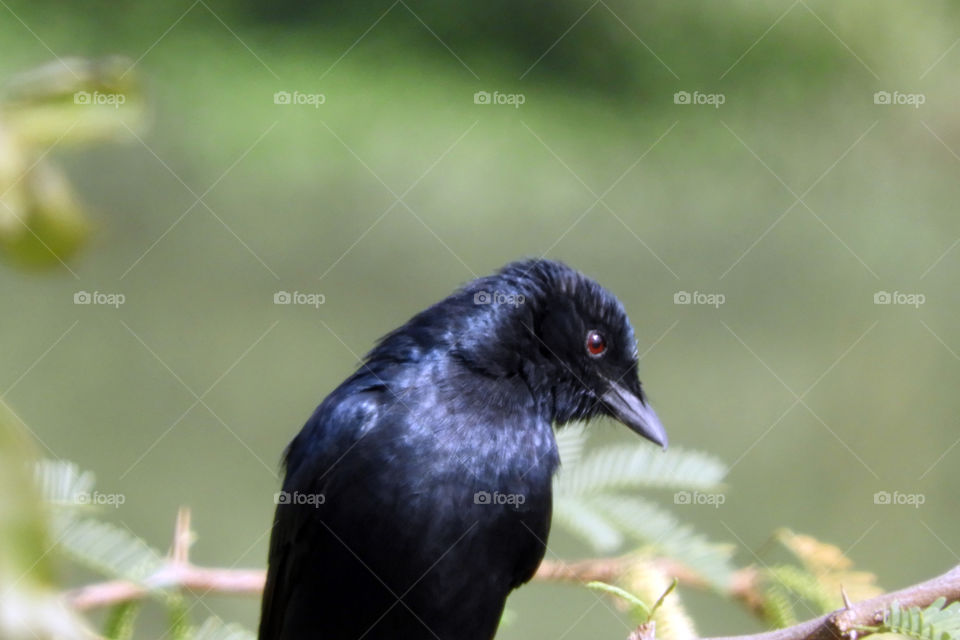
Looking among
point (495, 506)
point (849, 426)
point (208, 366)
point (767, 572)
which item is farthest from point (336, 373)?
point (767, 572)

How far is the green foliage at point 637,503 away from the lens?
1.58m

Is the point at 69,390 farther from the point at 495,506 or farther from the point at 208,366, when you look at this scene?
the point at 495,506

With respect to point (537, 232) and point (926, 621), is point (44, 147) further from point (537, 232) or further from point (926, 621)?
point (537, 232)

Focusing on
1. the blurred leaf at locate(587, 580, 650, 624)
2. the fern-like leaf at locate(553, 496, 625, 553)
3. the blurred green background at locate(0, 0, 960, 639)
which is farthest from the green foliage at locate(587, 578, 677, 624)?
the blurred green background at locate(0, 0, 960, 639)

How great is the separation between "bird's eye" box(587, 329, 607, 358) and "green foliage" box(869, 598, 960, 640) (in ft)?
3.68

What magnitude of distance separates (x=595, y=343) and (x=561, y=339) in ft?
0.25

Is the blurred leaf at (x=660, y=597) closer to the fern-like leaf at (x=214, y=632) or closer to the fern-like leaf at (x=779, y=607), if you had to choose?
the fern-like leaf at (x=779, y=607)

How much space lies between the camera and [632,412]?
2150mm

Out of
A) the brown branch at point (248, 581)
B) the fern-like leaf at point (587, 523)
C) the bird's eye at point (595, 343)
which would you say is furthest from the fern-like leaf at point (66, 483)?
the bird's eye at point (595, 343)

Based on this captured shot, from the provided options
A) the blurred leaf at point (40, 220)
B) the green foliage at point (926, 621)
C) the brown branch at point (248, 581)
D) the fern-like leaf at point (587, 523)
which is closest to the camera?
the blurred leaf at point (40, 220)

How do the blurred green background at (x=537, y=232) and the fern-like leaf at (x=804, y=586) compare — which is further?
the blurred green background at (x=537, y=232)

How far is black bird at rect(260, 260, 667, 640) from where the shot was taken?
1.85 m

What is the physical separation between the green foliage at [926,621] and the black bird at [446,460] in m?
0.91

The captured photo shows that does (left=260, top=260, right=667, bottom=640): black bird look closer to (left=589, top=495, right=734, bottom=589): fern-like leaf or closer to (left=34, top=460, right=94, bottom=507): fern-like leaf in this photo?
(left=589, top=495, right=734, bottom=589): fern-like leaf
